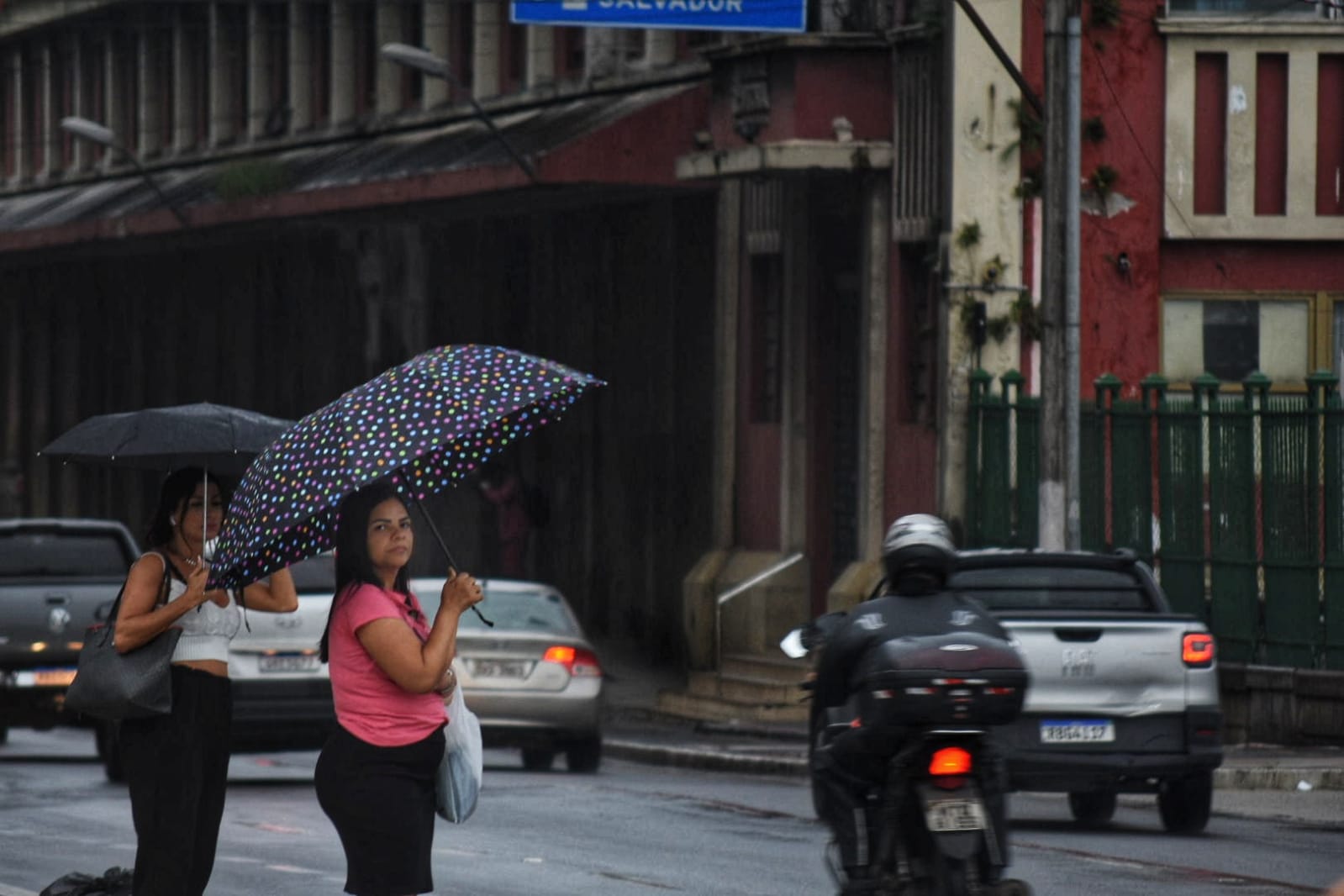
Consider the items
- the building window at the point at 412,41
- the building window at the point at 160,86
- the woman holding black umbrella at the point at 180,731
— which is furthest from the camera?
the building window at the point at 160,86

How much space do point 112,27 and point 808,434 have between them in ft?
86.5

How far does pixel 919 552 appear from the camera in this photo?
30.9 feet

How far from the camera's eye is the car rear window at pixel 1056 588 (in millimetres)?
16453

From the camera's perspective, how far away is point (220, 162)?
4319 cm

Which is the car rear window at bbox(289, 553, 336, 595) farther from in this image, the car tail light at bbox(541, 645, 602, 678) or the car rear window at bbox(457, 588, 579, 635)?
the car tail light at bbox(541, 645, 602, 678)

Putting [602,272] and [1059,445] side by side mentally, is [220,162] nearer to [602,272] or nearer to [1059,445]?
[602,272]

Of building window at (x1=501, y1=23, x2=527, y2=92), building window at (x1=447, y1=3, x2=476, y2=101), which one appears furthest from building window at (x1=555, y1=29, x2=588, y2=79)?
building window at (x1=447, y1=3, x2=476, y2=101)

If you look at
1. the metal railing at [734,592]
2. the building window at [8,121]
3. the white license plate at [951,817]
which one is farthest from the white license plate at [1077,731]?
the building window at [8,121]

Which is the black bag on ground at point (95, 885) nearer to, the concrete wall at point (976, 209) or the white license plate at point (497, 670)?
the white license plate at point (497, 670)

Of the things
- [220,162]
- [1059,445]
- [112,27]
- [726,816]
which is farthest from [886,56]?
[112,27]

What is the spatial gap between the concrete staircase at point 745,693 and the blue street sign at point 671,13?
5.39 meters

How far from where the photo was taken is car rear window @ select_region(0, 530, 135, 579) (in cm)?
2217

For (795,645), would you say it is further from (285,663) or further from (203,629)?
(285,663)

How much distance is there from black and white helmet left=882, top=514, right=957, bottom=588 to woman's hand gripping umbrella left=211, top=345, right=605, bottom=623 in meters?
1.10
